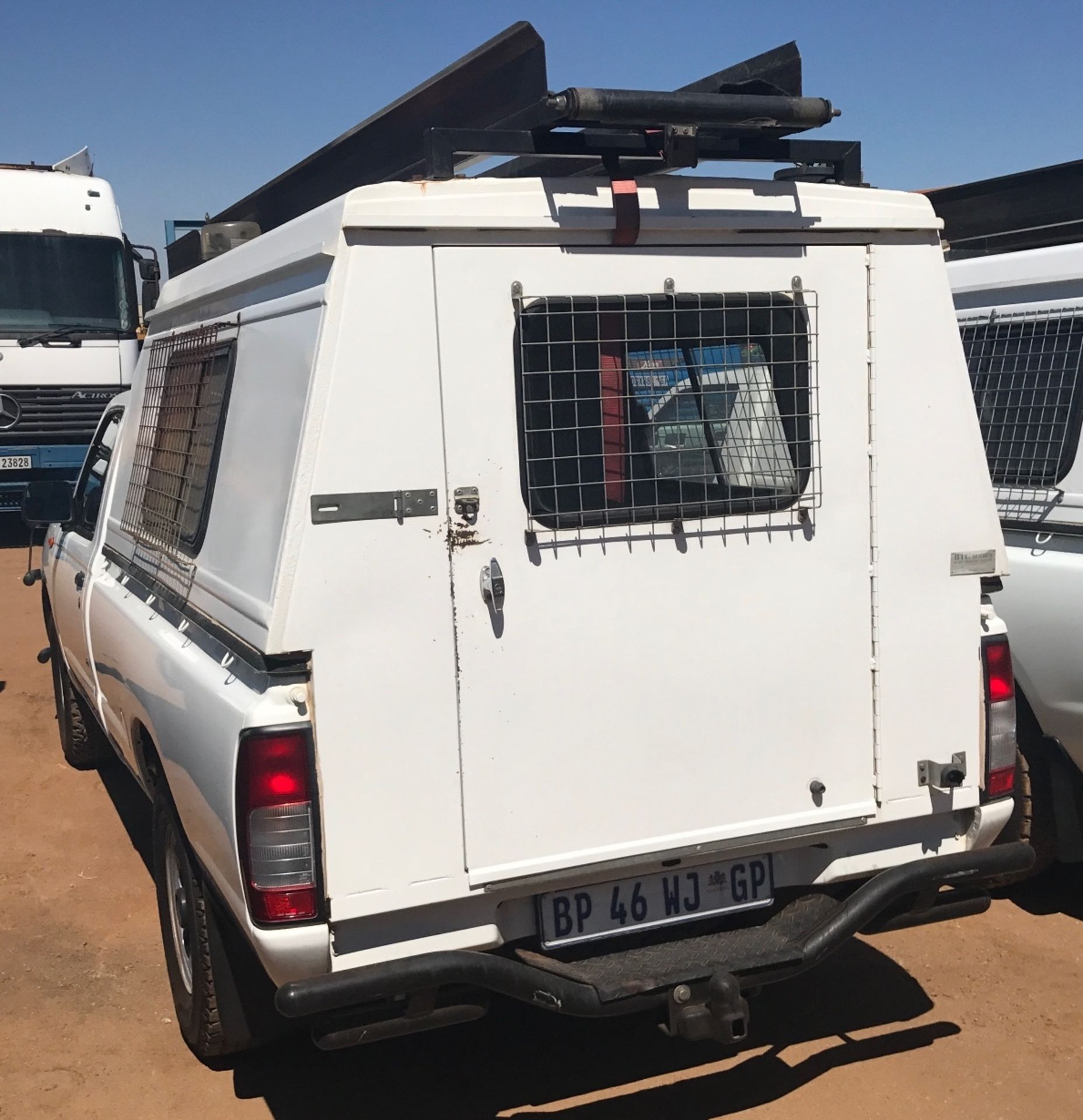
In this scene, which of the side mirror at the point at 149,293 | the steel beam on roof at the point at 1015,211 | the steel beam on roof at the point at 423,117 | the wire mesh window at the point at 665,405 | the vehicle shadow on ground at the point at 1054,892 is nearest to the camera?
the wire mesh window at the point at 665,405

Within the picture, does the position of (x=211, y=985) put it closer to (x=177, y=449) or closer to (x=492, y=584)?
(x=492, y=584)

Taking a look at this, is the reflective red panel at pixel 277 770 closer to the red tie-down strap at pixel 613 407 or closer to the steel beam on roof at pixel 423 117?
the red tie-down strap at pixel 613 407

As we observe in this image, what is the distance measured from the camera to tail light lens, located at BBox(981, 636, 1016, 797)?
3.47 metres

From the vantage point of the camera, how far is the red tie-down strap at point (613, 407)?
3.15 metres

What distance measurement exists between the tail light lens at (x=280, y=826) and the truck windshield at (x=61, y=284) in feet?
38.2

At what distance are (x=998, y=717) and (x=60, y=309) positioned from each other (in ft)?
39.6

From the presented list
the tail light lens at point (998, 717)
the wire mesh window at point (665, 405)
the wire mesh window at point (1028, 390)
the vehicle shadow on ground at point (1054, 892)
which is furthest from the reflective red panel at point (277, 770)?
the vehicle shadow on ground at point (1054, 892)

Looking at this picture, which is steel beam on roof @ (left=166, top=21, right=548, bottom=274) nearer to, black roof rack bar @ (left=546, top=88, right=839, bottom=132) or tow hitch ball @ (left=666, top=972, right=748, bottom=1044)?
black roof rack bar @ (left=546, top=88, right=839, bottom=132)

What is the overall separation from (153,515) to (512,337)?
1.97 metres

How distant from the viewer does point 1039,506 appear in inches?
179

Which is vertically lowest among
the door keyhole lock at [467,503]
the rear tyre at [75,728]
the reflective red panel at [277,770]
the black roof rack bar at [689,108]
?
the rear tyre at [75,728]

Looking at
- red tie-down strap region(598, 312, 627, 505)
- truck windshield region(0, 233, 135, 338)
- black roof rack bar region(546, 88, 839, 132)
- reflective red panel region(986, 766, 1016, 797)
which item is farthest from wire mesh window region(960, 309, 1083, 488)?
truck windshield region(0, 233, 135, 338)

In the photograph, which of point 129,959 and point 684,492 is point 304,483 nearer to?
point 684,492

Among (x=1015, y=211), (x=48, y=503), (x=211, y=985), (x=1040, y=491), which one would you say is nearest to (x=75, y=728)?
(x=48, y=503)
